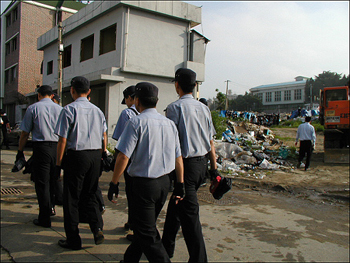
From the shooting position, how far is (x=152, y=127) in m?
2.62

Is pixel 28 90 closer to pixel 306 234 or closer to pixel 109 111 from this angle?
pixel 109 111

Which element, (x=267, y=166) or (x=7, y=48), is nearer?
(x=267, y=166)

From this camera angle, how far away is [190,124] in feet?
10.1

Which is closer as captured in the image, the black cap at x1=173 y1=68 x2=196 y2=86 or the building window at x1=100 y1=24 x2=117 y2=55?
the black cap at x1=173 y1=68 x2=196 y2=86

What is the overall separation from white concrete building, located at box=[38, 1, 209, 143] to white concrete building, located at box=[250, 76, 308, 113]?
177 feet

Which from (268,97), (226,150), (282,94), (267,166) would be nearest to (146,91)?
(267,166)

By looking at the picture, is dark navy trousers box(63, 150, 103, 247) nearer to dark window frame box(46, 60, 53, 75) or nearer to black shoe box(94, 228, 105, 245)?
black shoe box(94, 228, 105, 245)

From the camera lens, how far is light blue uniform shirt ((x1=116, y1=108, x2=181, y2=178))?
2.56 m

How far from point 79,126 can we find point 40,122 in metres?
1.06

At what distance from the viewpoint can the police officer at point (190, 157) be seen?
290 centimetres

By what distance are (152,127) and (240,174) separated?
7272 millimetres

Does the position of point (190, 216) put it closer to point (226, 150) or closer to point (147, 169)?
point (147, 169)

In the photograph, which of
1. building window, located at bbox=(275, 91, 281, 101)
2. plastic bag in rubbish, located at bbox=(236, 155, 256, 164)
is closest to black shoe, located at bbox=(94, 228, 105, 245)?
plastic bag in rubbish, located at bbox=(236, 155, 256, 164)

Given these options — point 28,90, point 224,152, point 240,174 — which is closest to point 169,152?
point 240,174
